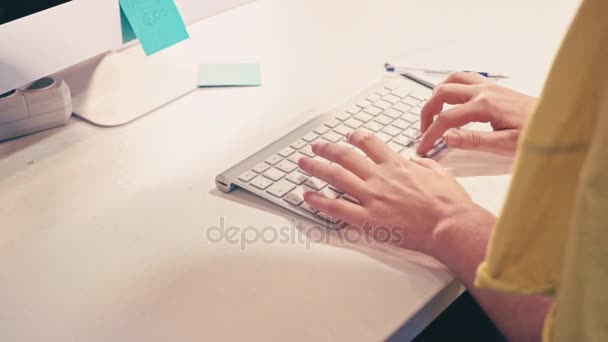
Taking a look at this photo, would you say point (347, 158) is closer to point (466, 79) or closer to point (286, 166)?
point (286, 166)

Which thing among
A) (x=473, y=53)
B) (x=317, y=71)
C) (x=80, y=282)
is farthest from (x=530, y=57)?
(x=80, y=282)

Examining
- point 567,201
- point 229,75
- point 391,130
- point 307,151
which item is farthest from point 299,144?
point 567,201

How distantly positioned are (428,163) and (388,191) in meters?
0.07

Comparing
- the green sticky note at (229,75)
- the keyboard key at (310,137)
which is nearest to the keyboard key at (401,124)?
the keyboard key at (310,137)

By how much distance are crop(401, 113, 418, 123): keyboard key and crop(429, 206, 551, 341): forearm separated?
195 millimetres

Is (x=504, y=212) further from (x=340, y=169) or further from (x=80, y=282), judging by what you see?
(x=80, y=282)

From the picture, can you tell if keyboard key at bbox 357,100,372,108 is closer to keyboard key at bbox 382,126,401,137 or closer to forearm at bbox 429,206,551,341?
keyboard key at bbox 382,126,401,137

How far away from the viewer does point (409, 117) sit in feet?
2.61

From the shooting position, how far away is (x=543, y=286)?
42 centimetres

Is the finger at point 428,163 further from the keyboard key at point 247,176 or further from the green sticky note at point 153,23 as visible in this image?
the green sticky note at point 153,23

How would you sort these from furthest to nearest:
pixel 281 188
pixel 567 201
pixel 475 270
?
pixel 281 188, pixel 475 270, pixel 567 201

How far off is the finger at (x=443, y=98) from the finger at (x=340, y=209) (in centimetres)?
18

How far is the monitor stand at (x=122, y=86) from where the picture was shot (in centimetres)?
85

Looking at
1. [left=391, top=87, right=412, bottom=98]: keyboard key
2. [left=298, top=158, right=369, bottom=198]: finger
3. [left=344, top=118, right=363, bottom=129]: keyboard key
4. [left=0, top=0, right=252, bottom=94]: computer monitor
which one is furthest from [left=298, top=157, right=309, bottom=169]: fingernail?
[left=0, top=0, right=252, bottom=94]: computer monitor
